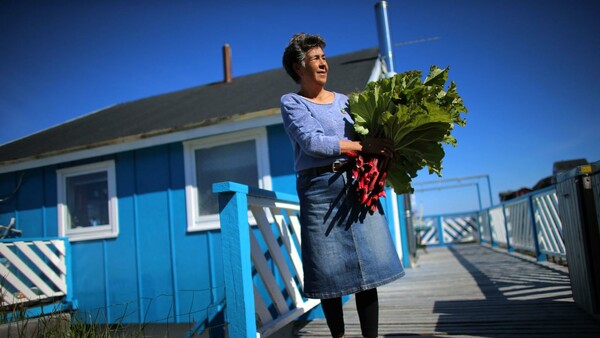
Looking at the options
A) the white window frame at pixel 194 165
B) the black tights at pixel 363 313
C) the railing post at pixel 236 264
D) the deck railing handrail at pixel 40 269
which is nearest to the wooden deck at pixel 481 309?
the black tights at pixel 363 313

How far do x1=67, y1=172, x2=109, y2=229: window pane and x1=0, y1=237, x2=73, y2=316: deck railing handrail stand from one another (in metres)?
0.36

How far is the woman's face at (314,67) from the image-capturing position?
1.76 m

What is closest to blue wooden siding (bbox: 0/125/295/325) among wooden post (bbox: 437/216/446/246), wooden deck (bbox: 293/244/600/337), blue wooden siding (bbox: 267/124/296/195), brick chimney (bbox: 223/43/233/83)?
blue wooden siding (bbox: 267/124/296/195)

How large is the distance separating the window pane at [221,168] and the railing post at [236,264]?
2.73 metres

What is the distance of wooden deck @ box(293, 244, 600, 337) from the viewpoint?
236 cm

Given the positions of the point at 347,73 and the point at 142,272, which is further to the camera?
the point at 347,73

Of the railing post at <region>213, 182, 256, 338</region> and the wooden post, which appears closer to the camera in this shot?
the railing post at <region>213, 182, 256, 338</region>

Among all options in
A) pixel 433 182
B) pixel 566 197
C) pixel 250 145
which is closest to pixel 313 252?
pixel 566 197

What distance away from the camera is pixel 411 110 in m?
1.62

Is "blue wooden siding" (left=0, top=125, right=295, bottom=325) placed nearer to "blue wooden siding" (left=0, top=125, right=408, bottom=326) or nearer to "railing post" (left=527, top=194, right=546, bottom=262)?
"blue wooden siding" (left=0, top=125, right=408, bottom=326)

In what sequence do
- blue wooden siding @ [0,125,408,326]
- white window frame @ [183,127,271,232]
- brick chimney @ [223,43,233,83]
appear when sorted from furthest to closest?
brick chimney @ [223,43,233,83] → blue wooden siding @ [0,125,408,326] → white window frame @ [183,127,271,232]

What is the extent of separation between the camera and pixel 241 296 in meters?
1.76

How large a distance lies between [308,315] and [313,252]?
5.92ft

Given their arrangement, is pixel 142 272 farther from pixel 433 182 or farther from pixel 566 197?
pixel 433 182
